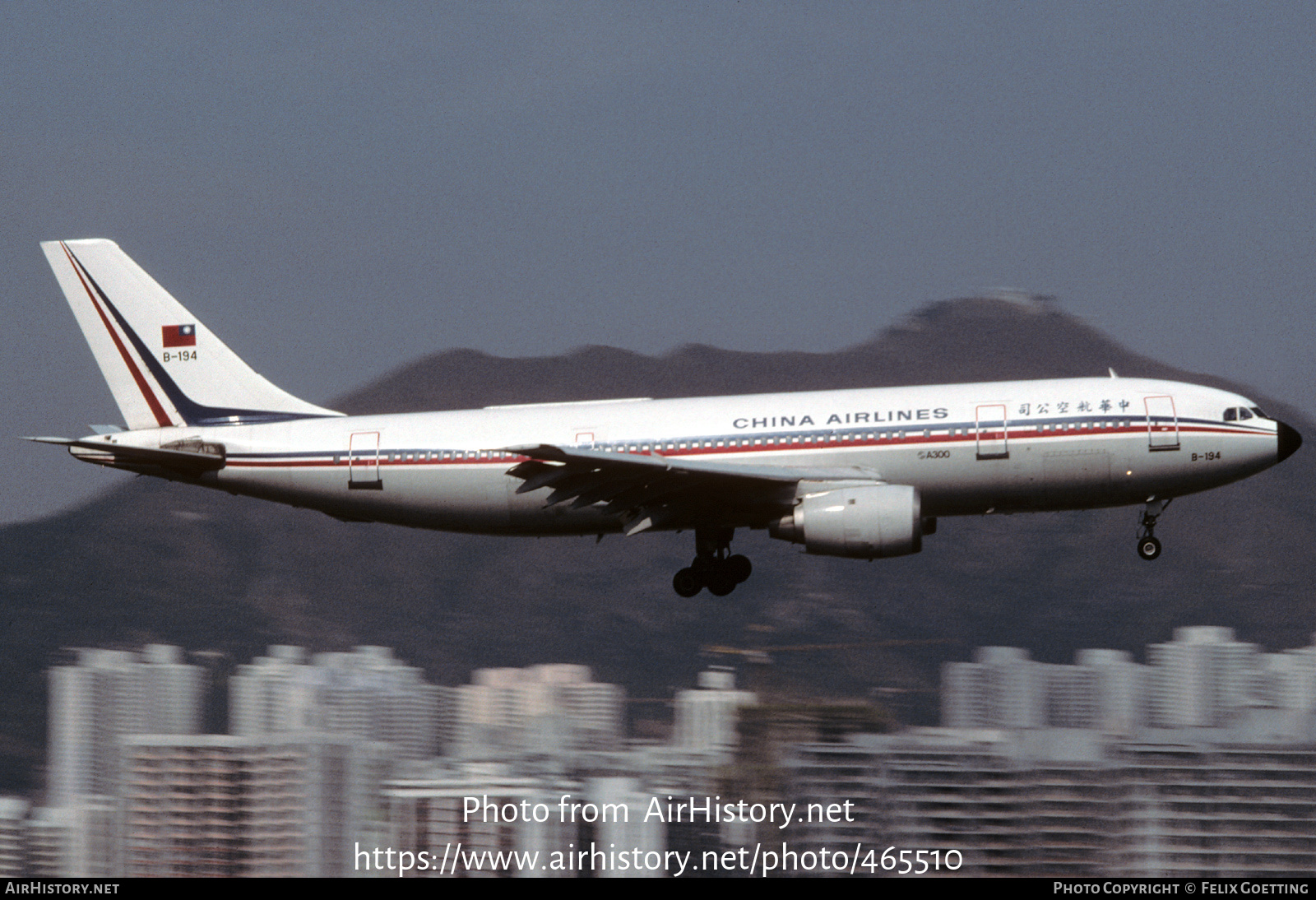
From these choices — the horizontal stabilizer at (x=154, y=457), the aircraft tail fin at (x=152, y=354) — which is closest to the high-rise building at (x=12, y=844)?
the aircraft tail fin at (x=152, y=354)

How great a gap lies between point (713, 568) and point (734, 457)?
335 centimetres

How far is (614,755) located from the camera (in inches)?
6929

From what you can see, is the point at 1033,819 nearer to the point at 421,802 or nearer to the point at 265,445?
the point at 421,802

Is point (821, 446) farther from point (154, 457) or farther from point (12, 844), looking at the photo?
point (12, 844)

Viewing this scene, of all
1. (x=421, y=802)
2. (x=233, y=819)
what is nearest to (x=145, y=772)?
(x=233, y=819)

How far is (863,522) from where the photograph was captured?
118 feet

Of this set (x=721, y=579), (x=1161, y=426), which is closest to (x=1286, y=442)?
(x=1161, y=426)

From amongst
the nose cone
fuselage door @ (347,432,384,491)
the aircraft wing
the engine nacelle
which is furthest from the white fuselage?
the engine nacelle

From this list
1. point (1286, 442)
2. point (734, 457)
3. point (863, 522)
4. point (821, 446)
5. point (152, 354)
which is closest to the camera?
point (863, 522)

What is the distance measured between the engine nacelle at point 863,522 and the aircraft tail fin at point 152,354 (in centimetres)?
1340

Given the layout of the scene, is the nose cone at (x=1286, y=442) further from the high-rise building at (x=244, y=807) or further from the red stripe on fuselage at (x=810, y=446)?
the high-rise building at (x=244, y=807)

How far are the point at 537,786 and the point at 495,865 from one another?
115 feet

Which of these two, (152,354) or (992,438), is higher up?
(152,354)

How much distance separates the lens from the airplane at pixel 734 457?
3694cm
